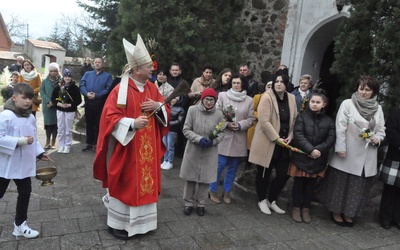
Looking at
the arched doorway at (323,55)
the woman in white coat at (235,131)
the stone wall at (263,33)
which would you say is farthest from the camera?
the stone wall at (263,33)

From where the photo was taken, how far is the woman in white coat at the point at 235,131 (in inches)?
190

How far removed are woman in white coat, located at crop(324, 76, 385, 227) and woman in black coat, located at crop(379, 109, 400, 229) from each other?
15 cm

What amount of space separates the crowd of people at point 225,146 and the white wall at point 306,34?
109 inches

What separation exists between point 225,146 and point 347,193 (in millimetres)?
1675

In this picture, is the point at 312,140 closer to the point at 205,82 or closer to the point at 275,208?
the point at 275,208

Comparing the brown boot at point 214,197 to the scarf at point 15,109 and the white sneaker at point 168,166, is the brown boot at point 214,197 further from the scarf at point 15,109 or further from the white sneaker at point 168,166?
the scarf at point 15,109

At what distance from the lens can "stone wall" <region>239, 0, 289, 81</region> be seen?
856cm

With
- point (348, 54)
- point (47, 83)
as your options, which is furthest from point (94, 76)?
point (348, 54)

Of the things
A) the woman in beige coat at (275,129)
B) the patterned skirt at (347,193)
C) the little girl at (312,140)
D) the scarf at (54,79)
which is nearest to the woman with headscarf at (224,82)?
the woman in beige coat at (275,129)

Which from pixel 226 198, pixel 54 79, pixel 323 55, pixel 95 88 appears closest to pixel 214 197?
pixel 226 198

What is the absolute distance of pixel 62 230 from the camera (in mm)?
3734

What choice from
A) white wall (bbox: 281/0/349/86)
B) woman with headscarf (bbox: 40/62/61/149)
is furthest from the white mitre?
white wall (bbox: 281/0/349/86)

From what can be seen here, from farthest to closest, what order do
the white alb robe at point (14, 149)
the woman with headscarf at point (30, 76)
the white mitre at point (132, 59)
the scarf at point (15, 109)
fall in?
1. the woman with headscarf at point (30, 76)
2. the white mitre at point (132, 59)
3. the scarf at point (15, 109)
4. the white alb robe at point (14, 149)

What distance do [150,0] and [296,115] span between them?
14.2 ft
